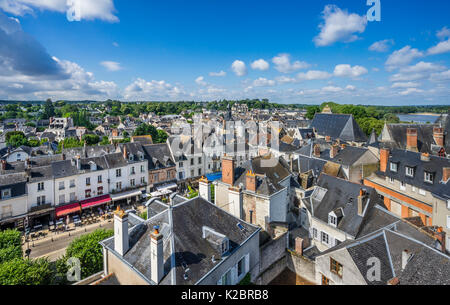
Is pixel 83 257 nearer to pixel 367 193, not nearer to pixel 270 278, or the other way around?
pixel 270 278

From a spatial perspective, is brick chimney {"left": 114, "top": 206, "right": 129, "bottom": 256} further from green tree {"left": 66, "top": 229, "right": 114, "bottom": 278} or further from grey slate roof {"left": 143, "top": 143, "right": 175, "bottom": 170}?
grey slate roof {"left": 143, "top": 143, "right": 175, "bottom": 170}

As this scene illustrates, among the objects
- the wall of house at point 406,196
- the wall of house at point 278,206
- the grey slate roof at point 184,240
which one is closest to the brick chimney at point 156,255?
the grey slate roof at point 184,240

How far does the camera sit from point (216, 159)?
39.6 meters

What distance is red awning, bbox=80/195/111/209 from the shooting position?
2739 centimetres

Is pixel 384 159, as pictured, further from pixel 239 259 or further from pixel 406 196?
pixel 239 259

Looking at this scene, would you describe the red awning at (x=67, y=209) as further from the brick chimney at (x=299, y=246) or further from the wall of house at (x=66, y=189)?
the brick chimney at (x=299, y=246)

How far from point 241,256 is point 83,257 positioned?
9240 millimetres

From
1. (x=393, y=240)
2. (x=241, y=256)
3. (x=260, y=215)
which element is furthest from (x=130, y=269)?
(x=393, y=240)

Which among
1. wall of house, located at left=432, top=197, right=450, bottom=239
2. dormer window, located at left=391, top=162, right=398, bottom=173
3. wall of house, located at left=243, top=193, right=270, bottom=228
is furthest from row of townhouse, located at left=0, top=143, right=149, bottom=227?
wall of house, located at left=432, top=197, right=450, bottom=239

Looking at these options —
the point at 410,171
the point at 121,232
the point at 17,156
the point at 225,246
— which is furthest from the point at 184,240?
the point at 17,156

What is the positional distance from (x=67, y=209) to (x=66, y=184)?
9.33 feet

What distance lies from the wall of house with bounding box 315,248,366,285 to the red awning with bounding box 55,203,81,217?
25922mm

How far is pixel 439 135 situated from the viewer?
93.0 ft

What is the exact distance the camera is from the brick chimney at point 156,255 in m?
8.15
